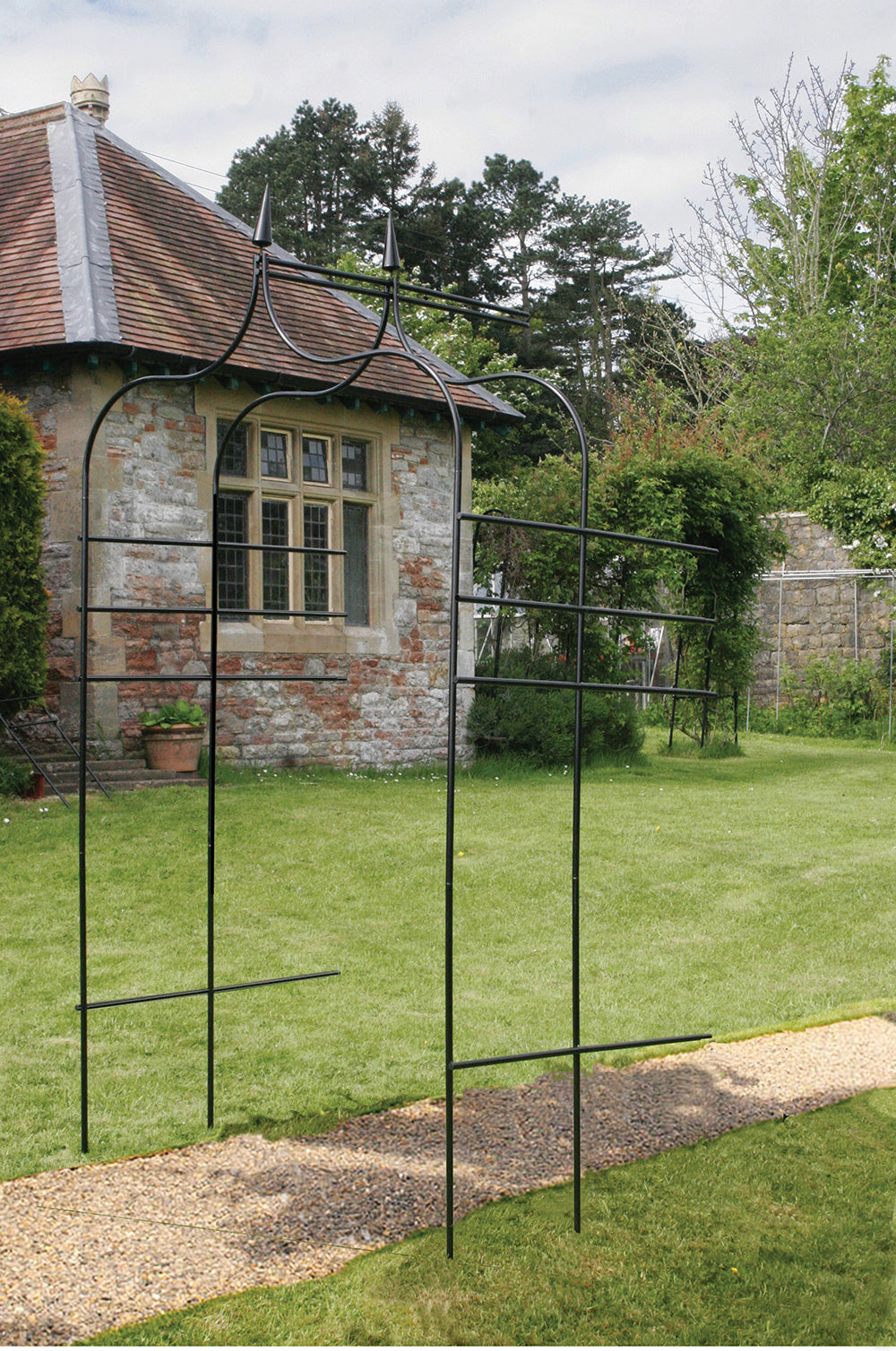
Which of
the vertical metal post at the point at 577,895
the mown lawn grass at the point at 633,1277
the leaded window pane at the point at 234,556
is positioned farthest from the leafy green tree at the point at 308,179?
the mown lawn grass at the point at 633,1277

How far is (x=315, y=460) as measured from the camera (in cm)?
1202

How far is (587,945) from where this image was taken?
19.7 ft

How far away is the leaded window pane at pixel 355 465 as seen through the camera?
12.3 m

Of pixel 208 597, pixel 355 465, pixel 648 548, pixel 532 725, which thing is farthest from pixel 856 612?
pixel 208 597

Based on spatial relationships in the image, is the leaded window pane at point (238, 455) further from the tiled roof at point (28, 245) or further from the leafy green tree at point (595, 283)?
the leafy green tree at point (595, 283)

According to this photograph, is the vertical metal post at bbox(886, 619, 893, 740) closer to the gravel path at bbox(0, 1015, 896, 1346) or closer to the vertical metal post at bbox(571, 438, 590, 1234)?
the gravel path at bbox(0, 1015, 896, 1346)

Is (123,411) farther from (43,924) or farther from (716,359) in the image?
(716,359)

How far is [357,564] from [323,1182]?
31.6ft

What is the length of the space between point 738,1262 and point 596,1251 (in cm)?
35

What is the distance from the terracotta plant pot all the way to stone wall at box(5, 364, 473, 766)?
0.94ft

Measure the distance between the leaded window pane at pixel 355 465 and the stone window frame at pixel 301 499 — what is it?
0.03 meters

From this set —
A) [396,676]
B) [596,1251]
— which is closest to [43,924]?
[596,1251]

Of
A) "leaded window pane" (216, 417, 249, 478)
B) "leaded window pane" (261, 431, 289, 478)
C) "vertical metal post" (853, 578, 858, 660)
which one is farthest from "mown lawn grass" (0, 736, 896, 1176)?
"vertical metal post" (853, 578, 858, 660)

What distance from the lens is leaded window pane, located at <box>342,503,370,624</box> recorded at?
40.4ft
